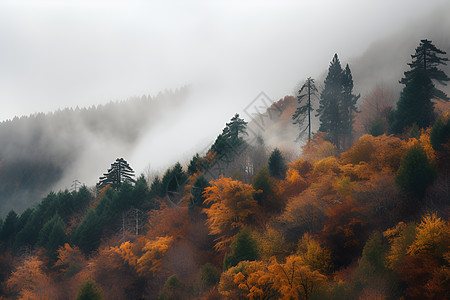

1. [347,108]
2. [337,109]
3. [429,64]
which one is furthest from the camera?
[347,108]

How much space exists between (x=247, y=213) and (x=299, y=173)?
11.4 metres

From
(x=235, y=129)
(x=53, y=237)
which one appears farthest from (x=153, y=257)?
(x=235, y=129)

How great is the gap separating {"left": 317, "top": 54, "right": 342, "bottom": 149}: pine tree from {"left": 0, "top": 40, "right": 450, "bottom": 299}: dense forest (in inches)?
10.3

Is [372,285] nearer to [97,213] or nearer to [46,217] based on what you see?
[97,213]

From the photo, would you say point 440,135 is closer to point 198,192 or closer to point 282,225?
point 282,225

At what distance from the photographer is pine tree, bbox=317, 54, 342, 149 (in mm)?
59441

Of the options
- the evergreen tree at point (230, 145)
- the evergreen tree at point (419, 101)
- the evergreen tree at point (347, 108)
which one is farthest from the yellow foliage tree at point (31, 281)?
the evergreen tree at point (419, 101)

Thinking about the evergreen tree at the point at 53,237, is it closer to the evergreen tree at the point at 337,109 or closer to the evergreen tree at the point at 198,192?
Result: the evergreen tree at the point at 198,192

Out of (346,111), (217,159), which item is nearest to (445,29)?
(346,111)

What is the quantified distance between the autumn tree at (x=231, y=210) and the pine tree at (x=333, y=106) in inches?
913

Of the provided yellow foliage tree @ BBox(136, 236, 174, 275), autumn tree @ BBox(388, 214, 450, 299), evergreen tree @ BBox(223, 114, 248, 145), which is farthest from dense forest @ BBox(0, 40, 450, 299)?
evergreen tree @ BBox(223, 114, 248, 145)

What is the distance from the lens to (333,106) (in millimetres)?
59938

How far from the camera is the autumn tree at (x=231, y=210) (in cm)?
4281

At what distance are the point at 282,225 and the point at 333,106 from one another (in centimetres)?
2984
